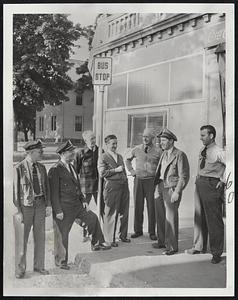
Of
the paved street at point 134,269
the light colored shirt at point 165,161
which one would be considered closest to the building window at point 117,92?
the light colored shirt at point 165,161

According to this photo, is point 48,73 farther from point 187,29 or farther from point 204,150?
point 204,150

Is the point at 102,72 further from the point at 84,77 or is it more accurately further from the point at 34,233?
the point at 34,233

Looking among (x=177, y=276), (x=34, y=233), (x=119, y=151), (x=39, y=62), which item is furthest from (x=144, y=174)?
(x=39, y=62)

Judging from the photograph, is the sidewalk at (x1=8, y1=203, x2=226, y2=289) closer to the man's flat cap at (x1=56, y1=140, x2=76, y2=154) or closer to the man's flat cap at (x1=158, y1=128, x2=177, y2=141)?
the man's flat cap at (x1=158, y1=128, x2=177, y2=141)

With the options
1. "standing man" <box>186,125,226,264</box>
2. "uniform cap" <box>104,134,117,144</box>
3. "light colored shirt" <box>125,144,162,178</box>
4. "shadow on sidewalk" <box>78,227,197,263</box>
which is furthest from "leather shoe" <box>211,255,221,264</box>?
"uniform cap" <box>104,134,117,144</box>

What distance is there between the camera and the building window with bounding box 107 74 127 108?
1.96 m

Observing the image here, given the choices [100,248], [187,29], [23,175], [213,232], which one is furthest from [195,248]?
[187,29]

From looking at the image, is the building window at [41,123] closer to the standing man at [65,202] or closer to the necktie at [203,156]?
the standing man at [65,202]

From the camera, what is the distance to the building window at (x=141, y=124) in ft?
6.29

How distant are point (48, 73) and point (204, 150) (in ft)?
3.00

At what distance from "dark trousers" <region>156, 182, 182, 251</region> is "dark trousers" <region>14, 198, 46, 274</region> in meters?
0.60

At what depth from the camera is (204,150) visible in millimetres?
1880

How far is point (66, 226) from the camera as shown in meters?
1.92

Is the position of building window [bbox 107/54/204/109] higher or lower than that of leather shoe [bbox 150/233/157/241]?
higher
